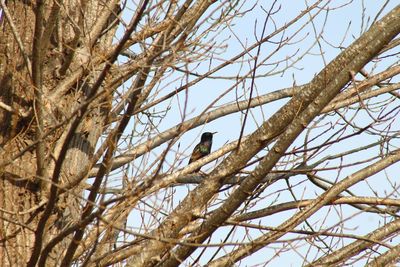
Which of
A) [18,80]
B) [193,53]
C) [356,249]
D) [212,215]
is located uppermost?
[18,80]

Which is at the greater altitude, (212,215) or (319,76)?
(319,76)

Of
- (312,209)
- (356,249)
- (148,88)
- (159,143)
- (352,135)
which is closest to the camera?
(352,135)

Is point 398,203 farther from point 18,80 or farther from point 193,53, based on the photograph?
point 18,80

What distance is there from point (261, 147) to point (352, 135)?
1.57 feet

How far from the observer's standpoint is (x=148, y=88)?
4445 mm

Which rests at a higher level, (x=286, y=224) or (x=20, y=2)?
(x=20, y=2)

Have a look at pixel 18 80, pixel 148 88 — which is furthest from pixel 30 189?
pixel 148 88

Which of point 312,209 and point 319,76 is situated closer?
point 319,76

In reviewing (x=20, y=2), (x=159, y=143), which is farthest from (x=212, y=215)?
(x=20, y=2)

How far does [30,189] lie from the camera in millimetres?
4305

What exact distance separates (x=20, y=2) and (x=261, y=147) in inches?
80.2

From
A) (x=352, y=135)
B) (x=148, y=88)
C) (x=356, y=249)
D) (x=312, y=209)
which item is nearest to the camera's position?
(x=352, y=135)

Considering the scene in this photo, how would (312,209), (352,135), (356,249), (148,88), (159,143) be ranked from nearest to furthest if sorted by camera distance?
1. (352,135)
2. (312,209)
3. (356,249)
4. (148,88)
5. (159,143)

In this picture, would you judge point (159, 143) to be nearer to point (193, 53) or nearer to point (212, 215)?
point (193, 53)
